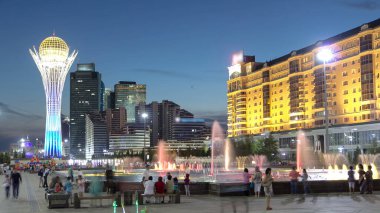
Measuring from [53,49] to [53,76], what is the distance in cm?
1507

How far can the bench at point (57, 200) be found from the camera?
22.3 metres

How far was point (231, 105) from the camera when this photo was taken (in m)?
185

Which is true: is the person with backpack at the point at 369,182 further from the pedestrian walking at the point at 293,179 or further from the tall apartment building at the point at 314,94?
the tall apartment building at the point at 314,94

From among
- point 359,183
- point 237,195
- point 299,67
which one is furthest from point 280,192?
point 299,67

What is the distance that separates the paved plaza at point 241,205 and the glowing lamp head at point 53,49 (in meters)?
80.9

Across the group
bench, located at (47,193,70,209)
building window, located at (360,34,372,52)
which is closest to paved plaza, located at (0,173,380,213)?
bench, located at (47,193,70,209)

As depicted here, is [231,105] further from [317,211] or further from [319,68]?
[317,211]

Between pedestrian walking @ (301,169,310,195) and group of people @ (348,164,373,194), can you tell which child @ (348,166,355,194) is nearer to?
group of people @ (348,164,373,194)

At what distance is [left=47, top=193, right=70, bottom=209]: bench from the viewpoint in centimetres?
2230

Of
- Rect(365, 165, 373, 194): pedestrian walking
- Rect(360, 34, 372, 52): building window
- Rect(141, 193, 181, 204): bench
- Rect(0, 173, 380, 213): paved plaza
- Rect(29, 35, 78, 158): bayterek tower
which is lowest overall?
Rect(0, 173, 380, 213): paved plaza

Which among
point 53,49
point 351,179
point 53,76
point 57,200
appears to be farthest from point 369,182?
point 53,49

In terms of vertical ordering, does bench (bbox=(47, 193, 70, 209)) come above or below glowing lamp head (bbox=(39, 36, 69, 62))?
below

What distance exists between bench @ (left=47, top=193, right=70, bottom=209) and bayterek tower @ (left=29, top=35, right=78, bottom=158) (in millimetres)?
75978

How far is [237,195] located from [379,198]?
6.82 m
